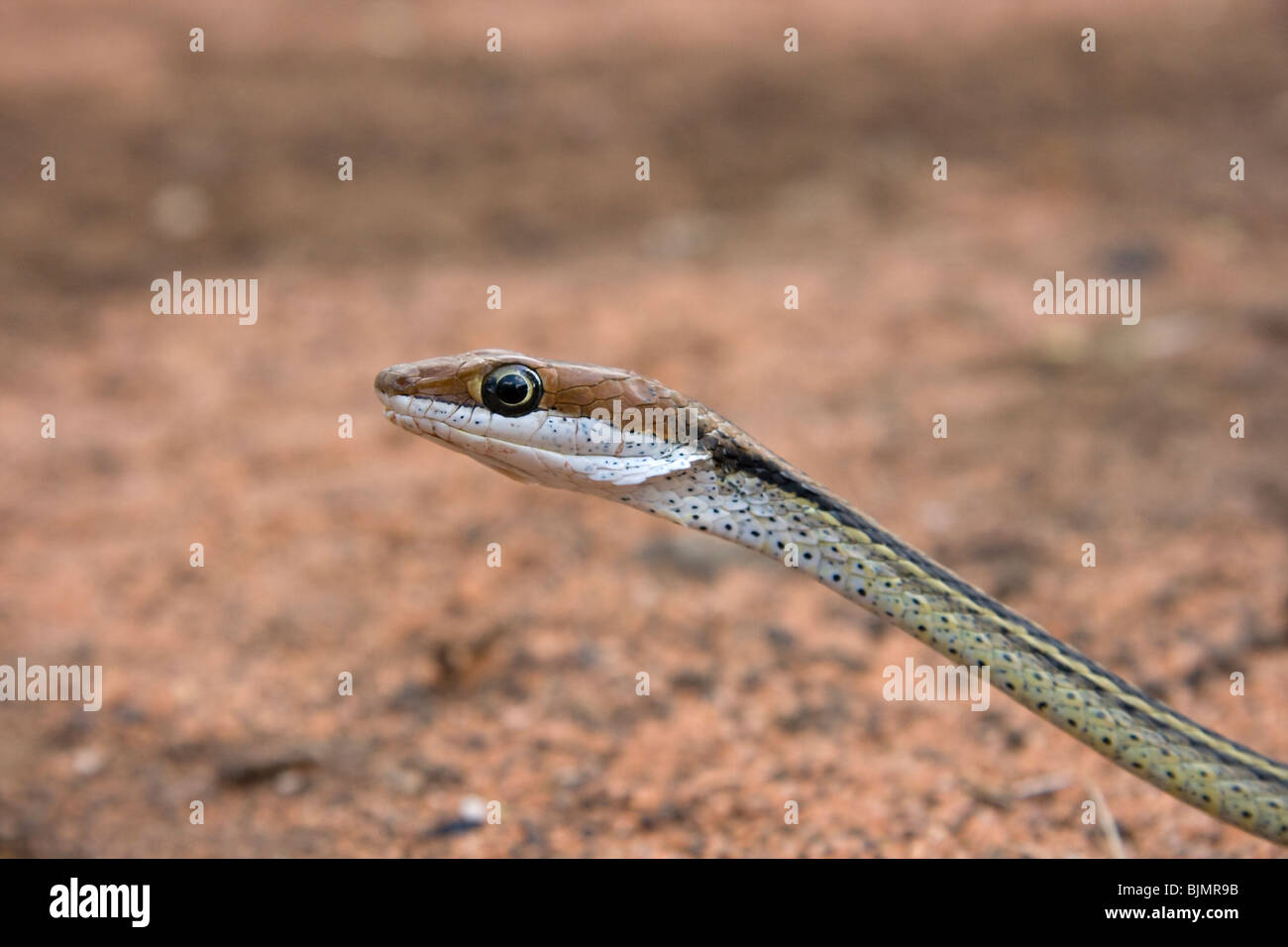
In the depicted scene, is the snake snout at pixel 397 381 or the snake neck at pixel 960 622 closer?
the snake neck at pixel 960 622

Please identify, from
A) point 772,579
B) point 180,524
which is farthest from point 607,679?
point 180,524

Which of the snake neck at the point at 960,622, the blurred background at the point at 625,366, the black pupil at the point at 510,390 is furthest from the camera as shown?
the blurred background at the point at 625,366

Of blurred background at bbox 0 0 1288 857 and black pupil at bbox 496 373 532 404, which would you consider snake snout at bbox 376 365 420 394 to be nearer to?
black pupil at bbox 496 373 532 404

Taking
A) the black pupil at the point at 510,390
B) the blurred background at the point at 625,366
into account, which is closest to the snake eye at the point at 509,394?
the black pupil at the point at 510,390

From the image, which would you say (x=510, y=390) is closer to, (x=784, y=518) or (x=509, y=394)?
(x=509, y=394)

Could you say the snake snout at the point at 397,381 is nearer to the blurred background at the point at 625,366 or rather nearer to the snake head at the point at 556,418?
the snake head at the point at 556,418

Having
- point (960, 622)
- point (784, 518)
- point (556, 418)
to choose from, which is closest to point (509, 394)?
point (556, 418)

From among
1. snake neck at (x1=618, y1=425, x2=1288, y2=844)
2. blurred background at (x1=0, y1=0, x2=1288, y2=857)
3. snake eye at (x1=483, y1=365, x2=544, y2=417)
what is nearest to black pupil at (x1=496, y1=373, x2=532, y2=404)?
snake eye at (x1=483, y1=365, x2=544, y2=417)
